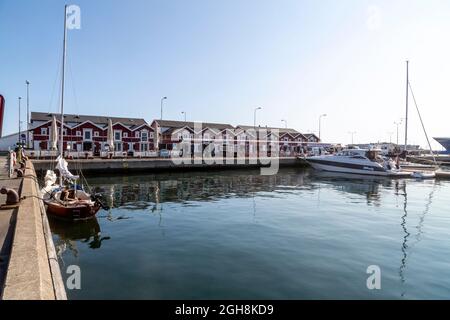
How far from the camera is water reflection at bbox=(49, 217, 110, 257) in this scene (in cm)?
1320

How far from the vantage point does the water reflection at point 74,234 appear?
13198mm

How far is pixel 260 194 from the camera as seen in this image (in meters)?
28.1

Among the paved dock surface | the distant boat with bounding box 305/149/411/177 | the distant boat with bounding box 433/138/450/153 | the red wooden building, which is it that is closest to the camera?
the paved dock surface

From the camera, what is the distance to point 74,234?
1510cm

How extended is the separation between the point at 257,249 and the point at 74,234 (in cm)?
911

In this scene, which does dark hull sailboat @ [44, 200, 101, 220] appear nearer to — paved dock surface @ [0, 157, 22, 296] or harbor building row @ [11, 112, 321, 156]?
paved dock surface @ [0, 157, 22, 296]

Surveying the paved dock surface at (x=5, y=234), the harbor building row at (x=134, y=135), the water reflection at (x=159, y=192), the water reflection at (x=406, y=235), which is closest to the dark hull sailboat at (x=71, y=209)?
the paved dock surface at (x=5, y=234)

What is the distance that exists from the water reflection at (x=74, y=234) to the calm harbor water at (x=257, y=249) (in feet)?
0.16

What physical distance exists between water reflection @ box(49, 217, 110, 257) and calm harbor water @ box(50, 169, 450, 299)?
0.16ft

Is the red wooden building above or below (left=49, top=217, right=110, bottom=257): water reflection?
above

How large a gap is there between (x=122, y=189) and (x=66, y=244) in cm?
1672

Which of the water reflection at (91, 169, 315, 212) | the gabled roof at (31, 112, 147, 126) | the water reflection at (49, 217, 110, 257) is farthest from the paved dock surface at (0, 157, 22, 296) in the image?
the gabled roof at (31, 112, 147, 126)

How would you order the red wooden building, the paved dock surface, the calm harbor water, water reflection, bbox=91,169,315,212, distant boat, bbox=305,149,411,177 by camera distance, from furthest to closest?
the red wooden building < distant boat, bbox=305,149,411,177 < water reflection, bbox=91,169,315,212 < the calm harbor water < the paved dock surface

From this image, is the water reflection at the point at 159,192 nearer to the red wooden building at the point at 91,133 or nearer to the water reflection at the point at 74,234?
the water reflection at the point at 74,234
